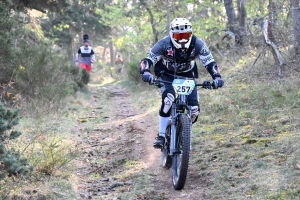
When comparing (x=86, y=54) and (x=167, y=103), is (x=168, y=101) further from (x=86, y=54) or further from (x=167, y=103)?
(x=86, y=54)

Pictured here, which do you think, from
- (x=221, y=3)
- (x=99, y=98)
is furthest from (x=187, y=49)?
(x=221, y=3)

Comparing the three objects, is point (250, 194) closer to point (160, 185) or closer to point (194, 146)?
point (160, 185)

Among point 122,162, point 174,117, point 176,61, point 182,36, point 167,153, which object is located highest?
point 182,36

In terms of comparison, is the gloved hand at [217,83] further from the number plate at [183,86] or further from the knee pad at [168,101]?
the knee pad at [168,101]

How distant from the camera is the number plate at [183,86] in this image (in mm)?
4539

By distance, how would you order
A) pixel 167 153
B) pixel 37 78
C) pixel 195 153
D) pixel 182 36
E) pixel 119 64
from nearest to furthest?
pixel 182 36 < pixel 167 153 < pixel 195 153 < pixel 37 78 < pixel 119 64

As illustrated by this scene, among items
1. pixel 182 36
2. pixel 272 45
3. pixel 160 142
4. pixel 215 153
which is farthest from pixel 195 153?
pixel 272 45

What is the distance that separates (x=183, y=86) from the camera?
14.9 feet

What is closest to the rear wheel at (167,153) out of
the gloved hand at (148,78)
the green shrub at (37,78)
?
the gloved hand at (148,78)

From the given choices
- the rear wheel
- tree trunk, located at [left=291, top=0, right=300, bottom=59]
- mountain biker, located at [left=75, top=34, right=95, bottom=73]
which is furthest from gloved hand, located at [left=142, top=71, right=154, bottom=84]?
mountain biker, located at [left=75, top=34, right=95, bottom=73]

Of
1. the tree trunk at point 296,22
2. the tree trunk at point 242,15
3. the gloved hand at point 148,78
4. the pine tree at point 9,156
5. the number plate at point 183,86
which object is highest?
the tree trunk at point 242,15

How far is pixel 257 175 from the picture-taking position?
4336 millimetres

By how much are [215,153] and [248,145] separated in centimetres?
48

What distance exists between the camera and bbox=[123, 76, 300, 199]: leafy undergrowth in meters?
4.07
